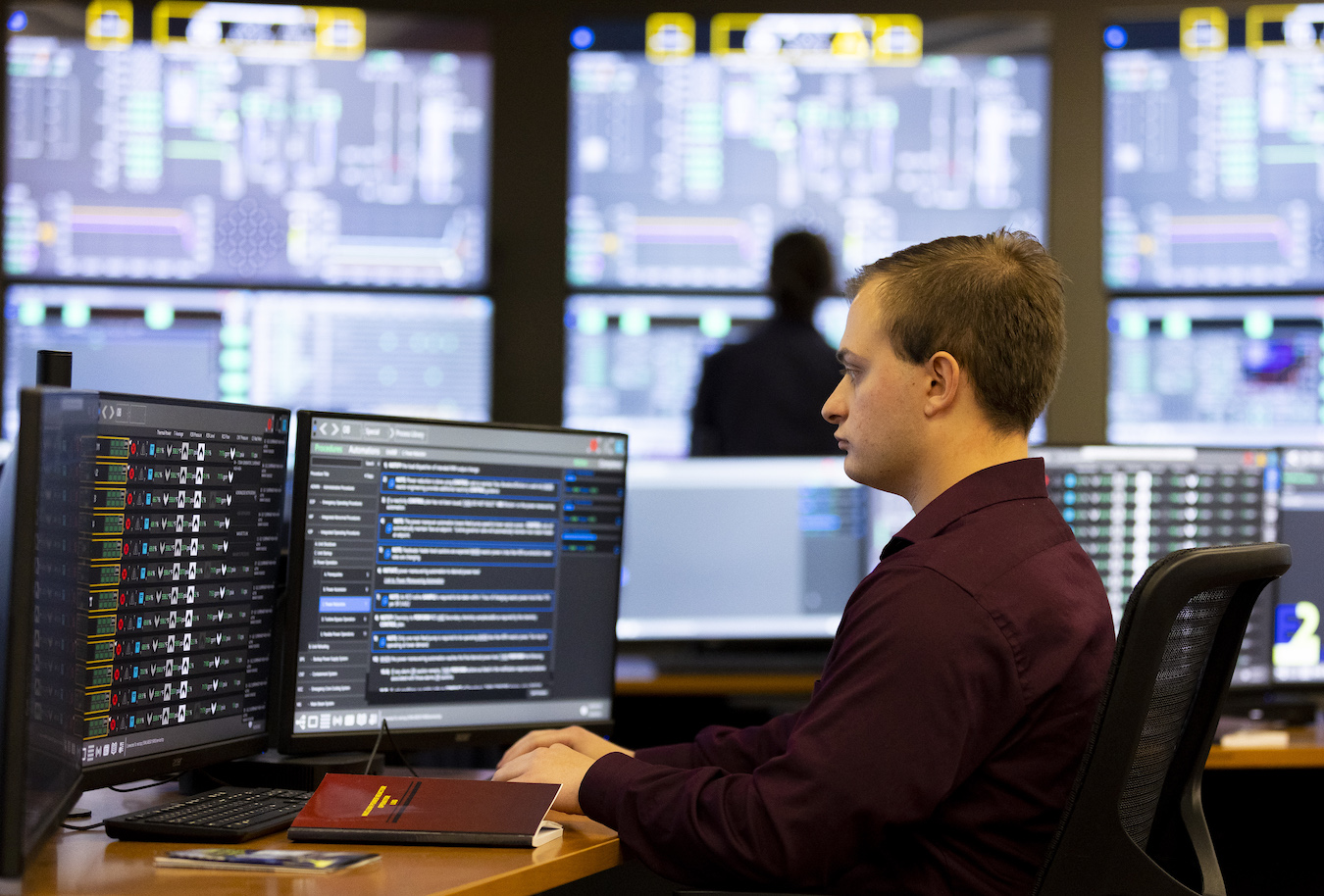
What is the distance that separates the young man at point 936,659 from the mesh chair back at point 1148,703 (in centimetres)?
7

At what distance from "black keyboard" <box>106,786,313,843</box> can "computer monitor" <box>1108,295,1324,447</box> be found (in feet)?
9.04

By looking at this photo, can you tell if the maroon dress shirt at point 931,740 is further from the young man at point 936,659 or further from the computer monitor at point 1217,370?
the computer monitor at point 1217,370

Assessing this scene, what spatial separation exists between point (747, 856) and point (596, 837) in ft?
0.77

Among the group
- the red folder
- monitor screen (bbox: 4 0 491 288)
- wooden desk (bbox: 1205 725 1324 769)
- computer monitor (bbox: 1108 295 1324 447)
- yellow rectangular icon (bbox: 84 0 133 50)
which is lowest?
wooden desk (bbox: 1205 725 1324 769)

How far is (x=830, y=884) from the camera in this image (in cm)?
129

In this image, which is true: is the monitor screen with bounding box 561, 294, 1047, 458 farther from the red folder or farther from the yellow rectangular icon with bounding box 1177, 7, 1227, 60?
the red folder

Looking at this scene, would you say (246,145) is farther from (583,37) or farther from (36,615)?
(36,615)

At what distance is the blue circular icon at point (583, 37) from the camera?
3.57 m

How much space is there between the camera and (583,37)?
11.7 feet

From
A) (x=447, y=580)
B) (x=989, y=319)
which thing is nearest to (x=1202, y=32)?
(x=989, y=319)

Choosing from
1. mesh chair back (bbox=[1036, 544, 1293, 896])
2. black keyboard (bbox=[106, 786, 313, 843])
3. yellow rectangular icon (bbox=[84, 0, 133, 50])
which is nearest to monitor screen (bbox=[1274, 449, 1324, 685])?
mesh chair back (bbox=[1036, 544, 1293, 896])

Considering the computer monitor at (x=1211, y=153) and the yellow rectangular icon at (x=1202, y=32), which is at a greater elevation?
the yellow rectangular icon at (x=1202, y=32)

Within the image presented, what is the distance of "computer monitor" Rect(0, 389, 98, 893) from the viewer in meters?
0.94

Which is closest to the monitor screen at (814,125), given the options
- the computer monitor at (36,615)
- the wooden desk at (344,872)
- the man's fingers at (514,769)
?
the man's fingers at (514,769)
